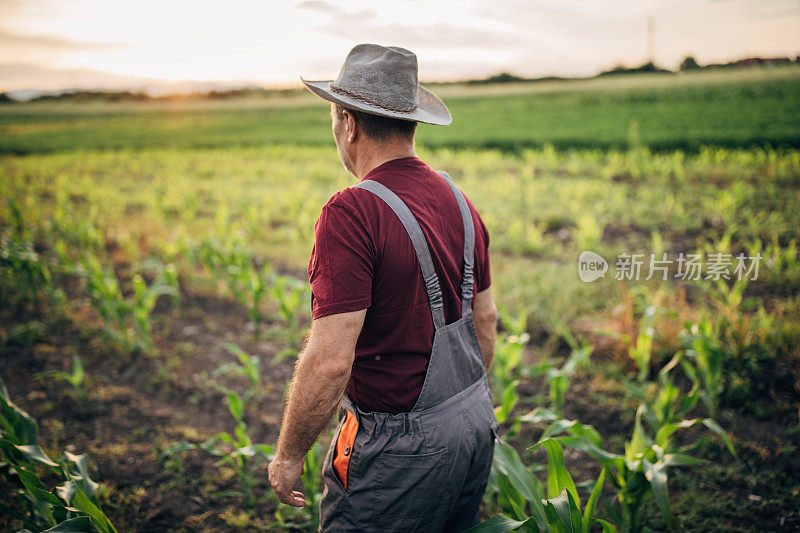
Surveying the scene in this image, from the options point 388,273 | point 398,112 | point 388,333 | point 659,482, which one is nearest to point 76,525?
point 388,333

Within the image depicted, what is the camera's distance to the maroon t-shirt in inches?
49.1

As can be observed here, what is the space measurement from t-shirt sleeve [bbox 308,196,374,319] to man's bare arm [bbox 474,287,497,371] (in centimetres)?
64

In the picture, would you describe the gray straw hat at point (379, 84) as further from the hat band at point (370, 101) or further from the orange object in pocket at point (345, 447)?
the orange object in pocket at point (345, 447)

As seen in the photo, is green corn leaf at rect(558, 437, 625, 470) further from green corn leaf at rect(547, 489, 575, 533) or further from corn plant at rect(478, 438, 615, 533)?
green corn leaf at rect(547, 489, 575, 533)

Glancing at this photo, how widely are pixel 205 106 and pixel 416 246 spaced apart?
5273 centimetres

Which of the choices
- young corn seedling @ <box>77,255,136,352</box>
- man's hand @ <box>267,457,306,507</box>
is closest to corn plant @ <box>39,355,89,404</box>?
young corn seedling @ <box>77,255,136,352</box>

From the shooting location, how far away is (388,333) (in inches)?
54.2

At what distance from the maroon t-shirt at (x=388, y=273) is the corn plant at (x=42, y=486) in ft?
3.61

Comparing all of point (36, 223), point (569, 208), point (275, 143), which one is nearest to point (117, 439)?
point (36, 223)

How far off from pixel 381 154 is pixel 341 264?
0.43 m

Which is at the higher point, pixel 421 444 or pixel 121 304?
pixel 421 444

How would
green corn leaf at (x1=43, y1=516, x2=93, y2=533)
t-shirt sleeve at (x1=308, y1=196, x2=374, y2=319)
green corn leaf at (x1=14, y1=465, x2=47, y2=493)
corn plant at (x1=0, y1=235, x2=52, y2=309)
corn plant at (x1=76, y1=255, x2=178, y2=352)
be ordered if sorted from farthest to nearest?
corn plant at (x1=0, y1=235, x2=52, y2=309)
corn plant at (x1=76, y1=255, x2=178, y2=352)
green corn leaf at (x1=14, y1=465, x2=47, y2=493)
green corn leaf at (x1=43, y1=516, x2=93, y2=533)
t-shirt sleeve at (x1=308, y1=196, x2=374, y2=319)

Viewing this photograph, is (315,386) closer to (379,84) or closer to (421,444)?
(421,444)

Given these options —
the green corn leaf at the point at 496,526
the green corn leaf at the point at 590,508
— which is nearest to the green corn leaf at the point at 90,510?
the green corn leaf at the point at 496,526
